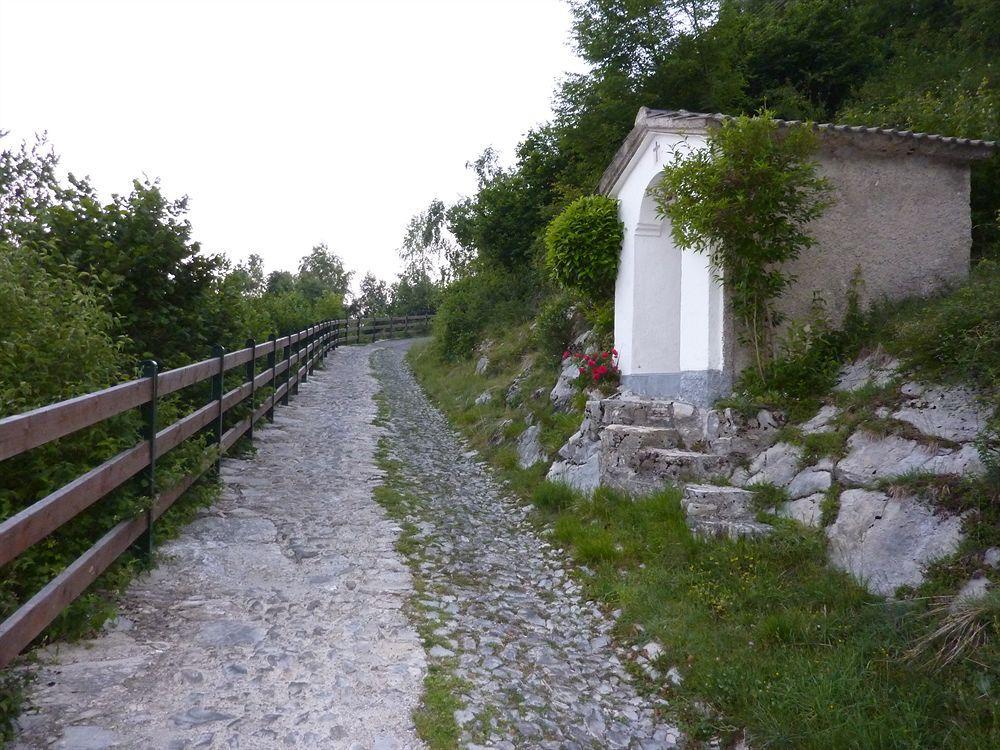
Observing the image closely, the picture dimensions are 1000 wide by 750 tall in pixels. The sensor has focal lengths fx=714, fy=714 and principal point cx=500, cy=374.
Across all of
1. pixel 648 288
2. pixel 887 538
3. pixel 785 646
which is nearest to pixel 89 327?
pixel 785 646

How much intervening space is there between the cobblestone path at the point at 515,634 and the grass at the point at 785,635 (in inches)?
8.5

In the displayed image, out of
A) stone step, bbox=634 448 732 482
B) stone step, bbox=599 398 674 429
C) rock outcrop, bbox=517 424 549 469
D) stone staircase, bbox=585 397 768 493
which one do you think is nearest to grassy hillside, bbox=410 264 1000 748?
stone staircase, bbox=585 397 768 493

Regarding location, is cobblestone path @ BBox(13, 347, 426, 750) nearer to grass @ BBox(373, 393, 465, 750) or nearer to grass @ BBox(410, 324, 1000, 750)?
grass @ BBox(373, 393, 465, 750)

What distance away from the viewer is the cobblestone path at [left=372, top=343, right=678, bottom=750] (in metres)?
3.41

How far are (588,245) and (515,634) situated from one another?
5.98 metres

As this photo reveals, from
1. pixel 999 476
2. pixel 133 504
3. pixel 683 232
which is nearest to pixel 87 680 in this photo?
pixel 133 504

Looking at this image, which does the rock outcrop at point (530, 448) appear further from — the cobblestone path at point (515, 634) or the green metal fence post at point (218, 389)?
the green metal fence post at point (218, 389)

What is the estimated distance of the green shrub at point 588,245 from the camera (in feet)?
30.2

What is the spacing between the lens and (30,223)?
6.00 meters

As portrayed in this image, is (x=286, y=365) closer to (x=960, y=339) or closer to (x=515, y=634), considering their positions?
(x=515, y=634)

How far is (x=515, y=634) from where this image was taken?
14.5 feet

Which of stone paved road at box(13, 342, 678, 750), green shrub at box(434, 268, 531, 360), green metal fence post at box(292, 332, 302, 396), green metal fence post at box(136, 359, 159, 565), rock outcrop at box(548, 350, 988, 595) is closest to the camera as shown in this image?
stone paved road at box(13, 342, 678, 750)

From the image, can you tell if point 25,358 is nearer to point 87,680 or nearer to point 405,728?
point 87,680

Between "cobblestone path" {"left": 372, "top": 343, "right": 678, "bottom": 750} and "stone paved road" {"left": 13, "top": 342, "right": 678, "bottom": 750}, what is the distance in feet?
0.04
